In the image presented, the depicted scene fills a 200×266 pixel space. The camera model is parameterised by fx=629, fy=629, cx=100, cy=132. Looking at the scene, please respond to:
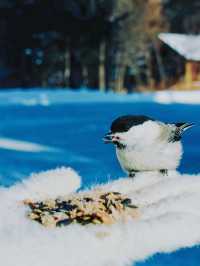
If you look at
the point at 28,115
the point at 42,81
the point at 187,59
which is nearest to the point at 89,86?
the point at 42,81

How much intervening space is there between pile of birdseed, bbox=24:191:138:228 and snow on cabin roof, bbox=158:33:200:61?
607 cm

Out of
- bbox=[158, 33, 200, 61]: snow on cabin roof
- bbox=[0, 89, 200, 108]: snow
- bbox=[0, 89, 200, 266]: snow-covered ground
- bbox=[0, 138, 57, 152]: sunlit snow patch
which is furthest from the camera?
bbox=[158, 33, 200, 61]: snow on cabin roof

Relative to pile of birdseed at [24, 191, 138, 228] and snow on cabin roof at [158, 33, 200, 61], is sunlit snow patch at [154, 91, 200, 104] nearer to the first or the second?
snow on cabin roof at [158, 33, 200, 61]

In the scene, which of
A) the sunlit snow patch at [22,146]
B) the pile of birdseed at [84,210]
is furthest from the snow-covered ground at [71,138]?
the pile of birdseed at [84,210]

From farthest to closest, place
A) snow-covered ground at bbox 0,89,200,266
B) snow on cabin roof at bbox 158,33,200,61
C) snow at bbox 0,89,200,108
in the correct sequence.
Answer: snow on cabin roof at bbox 158,33,200,61, snow at bbox 0,89,200,108, snow-covered ground at bbox 0,89,200,266

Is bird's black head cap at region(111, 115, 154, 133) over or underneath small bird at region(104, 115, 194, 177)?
over

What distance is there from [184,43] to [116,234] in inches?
261

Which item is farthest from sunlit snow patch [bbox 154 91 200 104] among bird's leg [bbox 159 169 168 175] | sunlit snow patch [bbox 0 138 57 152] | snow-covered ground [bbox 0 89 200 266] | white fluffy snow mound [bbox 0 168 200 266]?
Answer: white fluffy snow mound [bbox 0 168 200 266]

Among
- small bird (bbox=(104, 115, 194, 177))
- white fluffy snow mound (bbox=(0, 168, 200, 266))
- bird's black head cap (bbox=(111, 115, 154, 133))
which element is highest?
bird's black head cap (bbox=(111, 115, 154, 133))

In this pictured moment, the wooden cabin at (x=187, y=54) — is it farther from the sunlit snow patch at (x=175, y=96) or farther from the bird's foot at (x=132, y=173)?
the bird's foot at (x=132, y=173)

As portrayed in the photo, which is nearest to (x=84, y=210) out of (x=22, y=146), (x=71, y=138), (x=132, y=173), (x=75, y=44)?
(x=132, y=173)

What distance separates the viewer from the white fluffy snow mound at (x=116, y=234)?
1309mm

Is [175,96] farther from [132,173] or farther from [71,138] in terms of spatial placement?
[132,173]

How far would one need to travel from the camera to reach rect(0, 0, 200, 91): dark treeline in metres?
9.23
